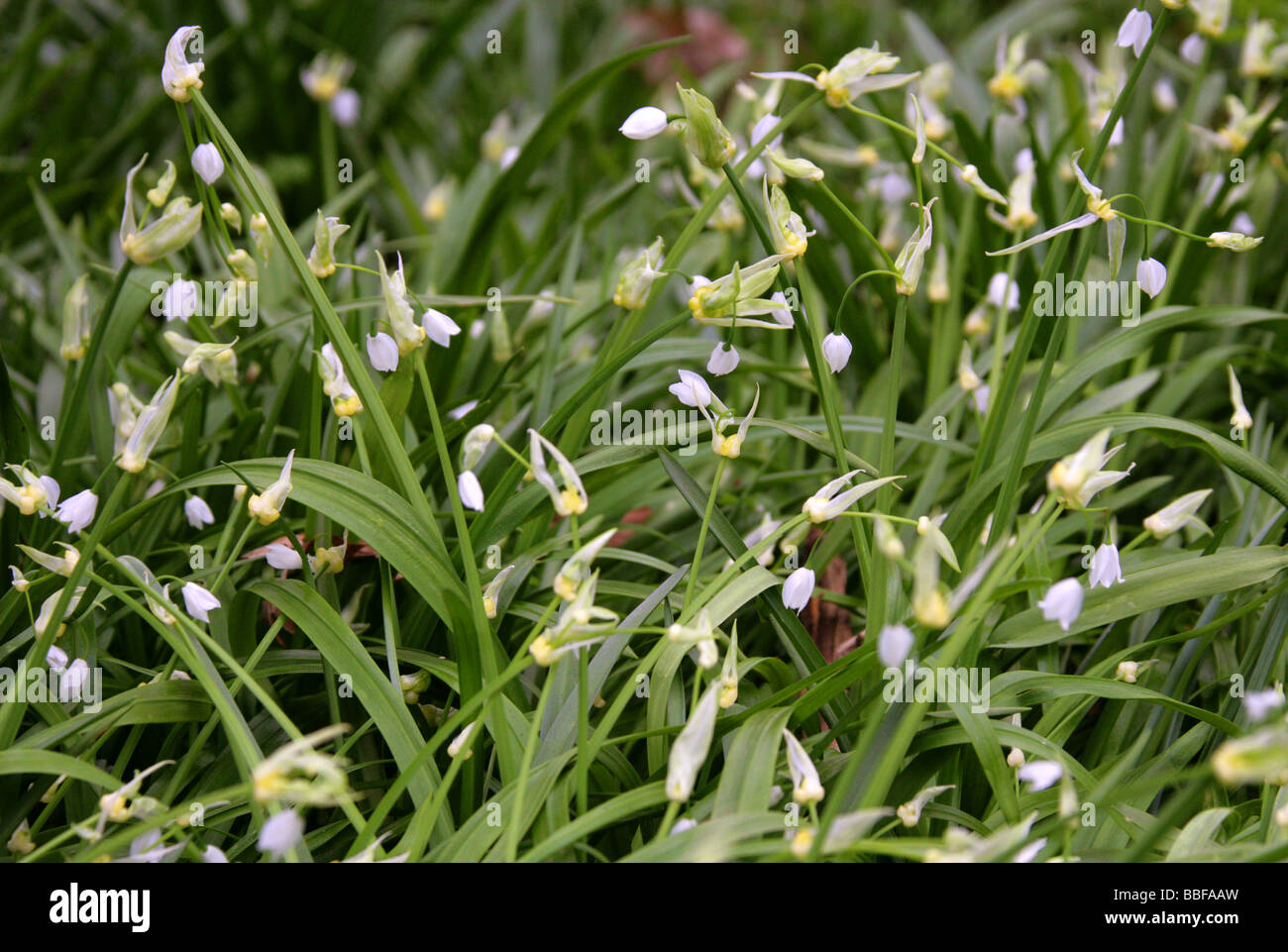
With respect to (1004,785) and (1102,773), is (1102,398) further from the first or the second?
(1004,785)

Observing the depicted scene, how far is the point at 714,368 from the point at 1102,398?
32.3 inches

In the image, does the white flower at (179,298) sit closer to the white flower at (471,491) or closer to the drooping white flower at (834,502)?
the white flower at (471,491)

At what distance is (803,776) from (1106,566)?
44cm

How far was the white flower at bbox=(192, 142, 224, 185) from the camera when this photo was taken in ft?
3.99

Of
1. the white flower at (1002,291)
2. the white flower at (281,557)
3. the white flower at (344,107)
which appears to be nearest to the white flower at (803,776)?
the white flower at (281,557)

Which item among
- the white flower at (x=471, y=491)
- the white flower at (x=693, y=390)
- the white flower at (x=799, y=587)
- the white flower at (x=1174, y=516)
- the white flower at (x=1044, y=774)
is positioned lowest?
the white flower at (x=1044, y=774)

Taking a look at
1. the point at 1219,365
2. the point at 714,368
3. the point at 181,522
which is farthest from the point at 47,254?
the point at 1219,365

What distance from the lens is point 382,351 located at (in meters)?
1.25

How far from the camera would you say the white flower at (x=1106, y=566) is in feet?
3.86

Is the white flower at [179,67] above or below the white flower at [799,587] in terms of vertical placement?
above

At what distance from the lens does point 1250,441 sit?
72.0 inches

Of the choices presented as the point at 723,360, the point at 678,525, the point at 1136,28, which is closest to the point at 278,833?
the point at 723,360

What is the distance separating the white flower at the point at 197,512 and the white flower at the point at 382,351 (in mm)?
414

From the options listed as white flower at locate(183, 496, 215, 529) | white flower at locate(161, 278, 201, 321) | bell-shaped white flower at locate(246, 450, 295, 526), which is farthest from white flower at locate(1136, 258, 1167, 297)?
white flower at locate(183, 496, 215, 529)
